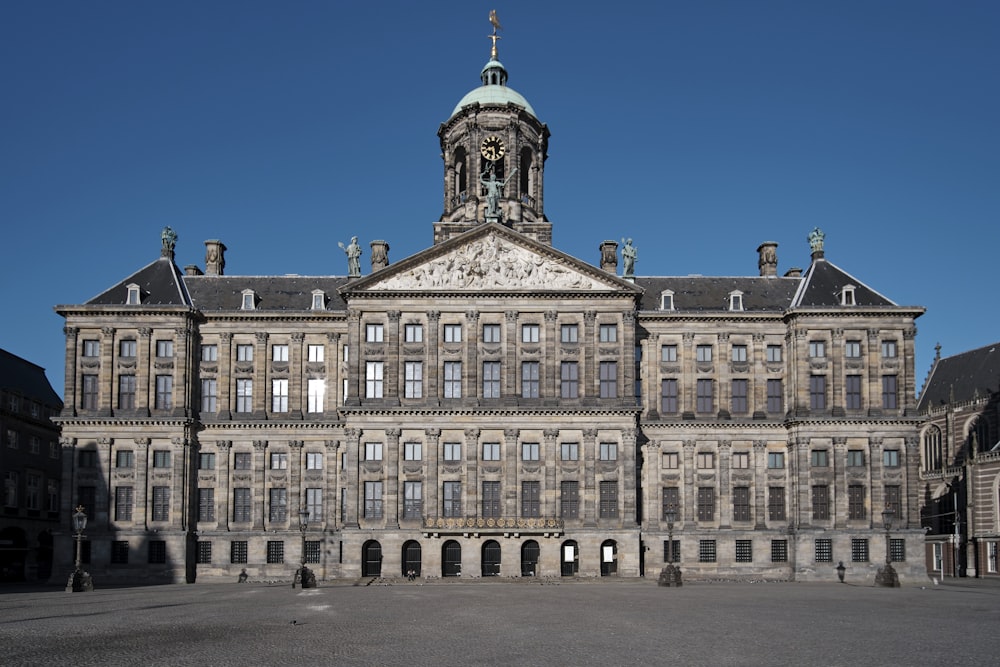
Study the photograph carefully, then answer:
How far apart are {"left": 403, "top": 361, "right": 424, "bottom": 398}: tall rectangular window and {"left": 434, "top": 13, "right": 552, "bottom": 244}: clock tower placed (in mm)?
11745

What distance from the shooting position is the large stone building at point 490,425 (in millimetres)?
72688

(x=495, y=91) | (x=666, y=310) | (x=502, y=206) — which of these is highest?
(x=495, y=91)

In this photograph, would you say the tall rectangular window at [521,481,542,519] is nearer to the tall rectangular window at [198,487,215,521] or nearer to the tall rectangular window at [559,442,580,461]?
Result: the tall rectangular window at [559,442,580,461]

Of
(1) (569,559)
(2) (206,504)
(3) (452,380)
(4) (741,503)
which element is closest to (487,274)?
(3) (452,380)

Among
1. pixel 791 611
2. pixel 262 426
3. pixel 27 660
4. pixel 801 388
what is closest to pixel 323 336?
pixel 262 426

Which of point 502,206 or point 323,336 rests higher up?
point 502,206

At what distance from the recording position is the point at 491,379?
74125mm

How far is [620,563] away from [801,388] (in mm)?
17926

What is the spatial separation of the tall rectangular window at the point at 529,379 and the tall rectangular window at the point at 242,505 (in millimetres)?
21023

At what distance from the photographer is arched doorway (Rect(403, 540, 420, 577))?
7200cm

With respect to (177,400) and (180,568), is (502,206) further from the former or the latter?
(180,568)

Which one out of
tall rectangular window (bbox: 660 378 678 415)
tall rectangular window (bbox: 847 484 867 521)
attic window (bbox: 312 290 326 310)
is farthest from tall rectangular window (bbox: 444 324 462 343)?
tall rectangular window (bbox: 847 484 867 521)

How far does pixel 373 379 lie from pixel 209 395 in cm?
1280

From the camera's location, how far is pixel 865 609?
142 ft
